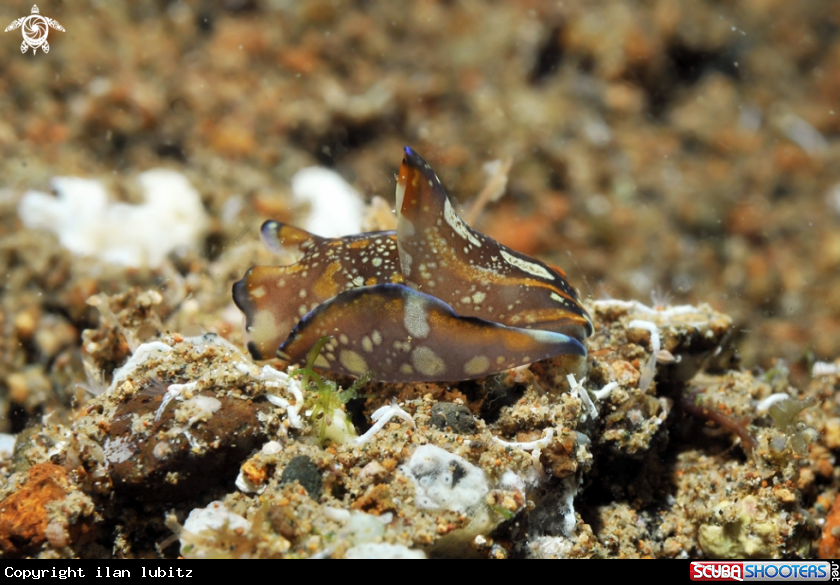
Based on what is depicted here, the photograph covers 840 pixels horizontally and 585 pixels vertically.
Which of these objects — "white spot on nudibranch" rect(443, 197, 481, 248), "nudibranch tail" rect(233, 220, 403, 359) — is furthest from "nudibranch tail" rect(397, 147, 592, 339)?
"nudibranch tail" rect(233, 220, 403, 359)

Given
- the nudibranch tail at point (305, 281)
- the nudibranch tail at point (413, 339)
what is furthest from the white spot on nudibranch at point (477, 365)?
the nudibranch tail at point (305, 281)

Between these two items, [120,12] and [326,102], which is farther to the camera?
[120,12]

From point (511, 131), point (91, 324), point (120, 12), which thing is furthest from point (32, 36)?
point (511, 131)

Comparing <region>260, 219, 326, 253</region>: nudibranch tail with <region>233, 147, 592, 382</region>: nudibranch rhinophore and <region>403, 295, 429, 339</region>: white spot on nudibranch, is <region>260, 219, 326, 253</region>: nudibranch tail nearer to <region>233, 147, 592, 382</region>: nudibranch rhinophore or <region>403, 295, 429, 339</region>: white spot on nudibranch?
<region>233, 147, 592, 382</region>: nudibranch rhinophore

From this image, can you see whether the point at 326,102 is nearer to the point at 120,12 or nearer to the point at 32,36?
the point at 120,12

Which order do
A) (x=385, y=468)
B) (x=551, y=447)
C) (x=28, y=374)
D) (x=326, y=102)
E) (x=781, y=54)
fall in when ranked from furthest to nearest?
1. (x=781, y=54)
2. (x=326, y=102)
3. (x=28, y=374)
4. (x=551, y=447)
5. (x=385, y=468)

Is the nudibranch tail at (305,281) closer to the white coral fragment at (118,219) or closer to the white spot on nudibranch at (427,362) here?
the white spot on nudibranch at (427,362)
